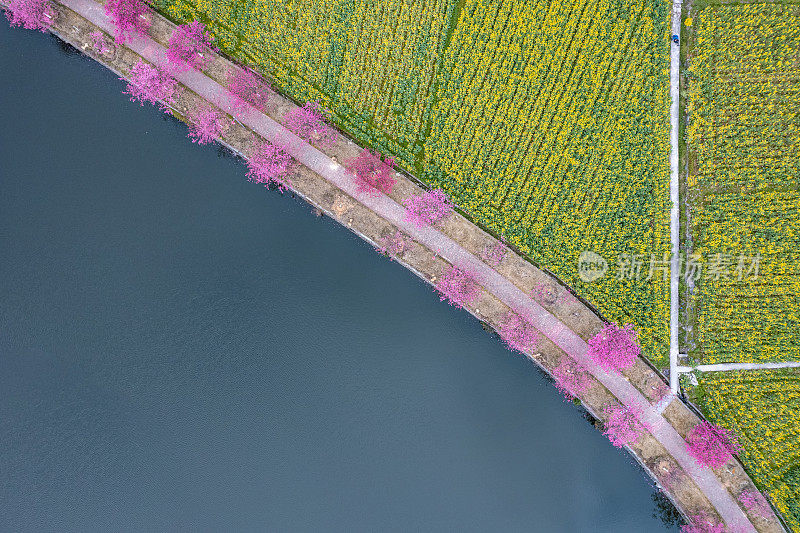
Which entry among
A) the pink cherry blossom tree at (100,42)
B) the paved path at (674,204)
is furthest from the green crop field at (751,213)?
the pink cherry blossom tree at (100,42)

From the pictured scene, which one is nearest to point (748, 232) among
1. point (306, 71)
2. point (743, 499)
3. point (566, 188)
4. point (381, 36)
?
point (566, 188)

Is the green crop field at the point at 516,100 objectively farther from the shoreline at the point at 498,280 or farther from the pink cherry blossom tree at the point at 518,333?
the pink cherry blossom tree at the point at 518,333

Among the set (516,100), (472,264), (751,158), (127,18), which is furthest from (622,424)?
(127,18)

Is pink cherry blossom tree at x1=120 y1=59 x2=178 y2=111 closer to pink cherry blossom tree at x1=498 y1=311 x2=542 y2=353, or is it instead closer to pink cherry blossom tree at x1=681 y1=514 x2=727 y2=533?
pink cherry blossom tree at x1=498 y1=311 x2=542 y2=353

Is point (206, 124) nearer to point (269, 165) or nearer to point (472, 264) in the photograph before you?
point (269, 165)

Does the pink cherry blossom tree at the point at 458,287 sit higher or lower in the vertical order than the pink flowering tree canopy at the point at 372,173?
lower
